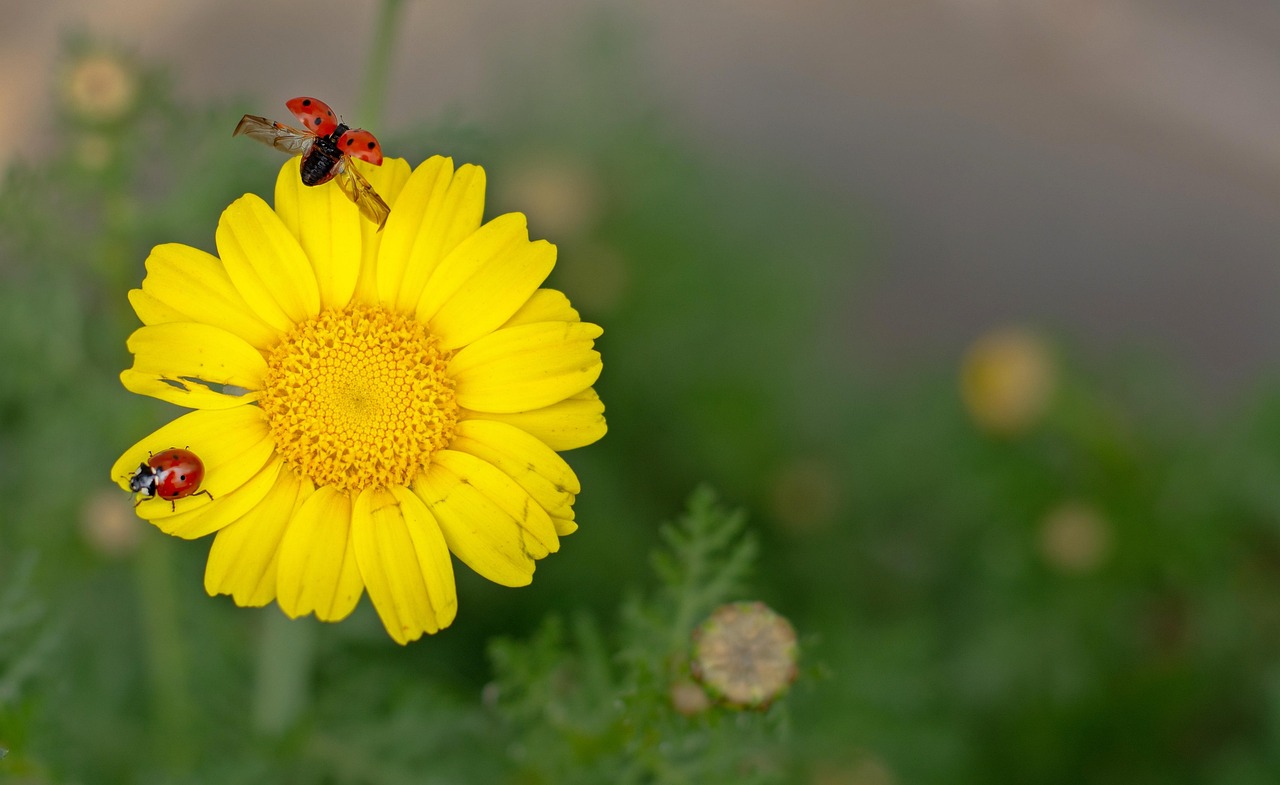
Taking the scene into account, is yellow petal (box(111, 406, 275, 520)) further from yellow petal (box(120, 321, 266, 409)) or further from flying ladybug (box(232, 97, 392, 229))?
flying ladybug (box(232, 97, 392, 229))

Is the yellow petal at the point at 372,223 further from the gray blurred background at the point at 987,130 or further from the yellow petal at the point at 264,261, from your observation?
the gray blurred background at the point at 987,130

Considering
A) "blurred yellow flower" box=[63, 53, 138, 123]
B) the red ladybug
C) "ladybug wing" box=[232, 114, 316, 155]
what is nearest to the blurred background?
"blurred yellow flower" box=[63, 53, 138, 123]

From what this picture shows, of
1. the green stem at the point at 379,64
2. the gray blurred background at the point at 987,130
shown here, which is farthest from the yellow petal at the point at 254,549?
the gray blurred background at the point at 987,130

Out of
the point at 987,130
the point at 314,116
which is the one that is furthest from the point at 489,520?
the point at 987,130

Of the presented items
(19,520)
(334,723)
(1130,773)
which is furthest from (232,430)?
(1130,773)

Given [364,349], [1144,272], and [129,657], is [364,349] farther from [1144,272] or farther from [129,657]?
[1144,272]

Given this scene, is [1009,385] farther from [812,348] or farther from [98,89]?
[98,89]
